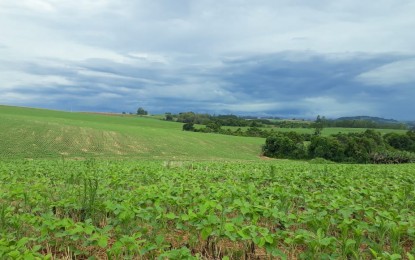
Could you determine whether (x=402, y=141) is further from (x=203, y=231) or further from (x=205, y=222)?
(x=203, y=231)

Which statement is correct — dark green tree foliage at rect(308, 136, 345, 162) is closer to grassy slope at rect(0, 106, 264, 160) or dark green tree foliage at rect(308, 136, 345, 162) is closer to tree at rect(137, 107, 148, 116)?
grassy slope at rect(0, 106, 264, 160)

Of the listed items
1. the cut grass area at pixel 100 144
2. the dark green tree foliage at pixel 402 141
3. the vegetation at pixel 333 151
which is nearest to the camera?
the cut grass area at pixel 100 144

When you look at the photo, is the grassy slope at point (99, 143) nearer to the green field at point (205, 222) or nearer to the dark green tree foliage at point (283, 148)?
the dark green tree foliage at point (283, 148)

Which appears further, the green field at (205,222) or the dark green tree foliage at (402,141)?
the dark green tree foliage at (402,141)

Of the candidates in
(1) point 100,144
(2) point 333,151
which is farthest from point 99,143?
(2) point 333,151

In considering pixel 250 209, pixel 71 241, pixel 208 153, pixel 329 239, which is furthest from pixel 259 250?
pixel 208 153

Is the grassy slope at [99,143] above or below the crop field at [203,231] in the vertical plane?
below

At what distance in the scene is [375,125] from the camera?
15438cm

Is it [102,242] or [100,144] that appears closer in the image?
[102,242]

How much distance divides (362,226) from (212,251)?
2228 millimetres

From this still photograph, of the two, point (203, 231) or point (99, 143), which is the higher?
point (203, 231)

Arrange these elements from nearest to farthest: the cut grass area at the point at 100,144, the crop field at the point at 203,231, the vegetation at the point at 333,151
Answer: the crop field at the point at 203,231
the cut grass area at the point at 100,144
the vegetation at the point at 333,151

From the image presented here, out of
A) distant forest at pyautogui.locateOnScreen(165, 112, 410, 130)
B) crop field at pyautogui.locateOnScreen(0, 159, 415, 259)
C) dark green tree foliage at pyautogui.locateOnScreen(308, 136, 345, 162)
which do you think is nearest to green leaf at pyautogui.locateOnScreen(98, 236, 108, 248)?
crop field at pyautogui.locateOnScreen(0, 159, 415, 259)

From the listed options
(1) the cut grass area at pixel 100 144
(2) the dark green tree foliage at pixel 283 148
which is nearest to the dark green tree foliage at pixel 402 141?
(2) the dark green tree foliage at pixel 283 148
